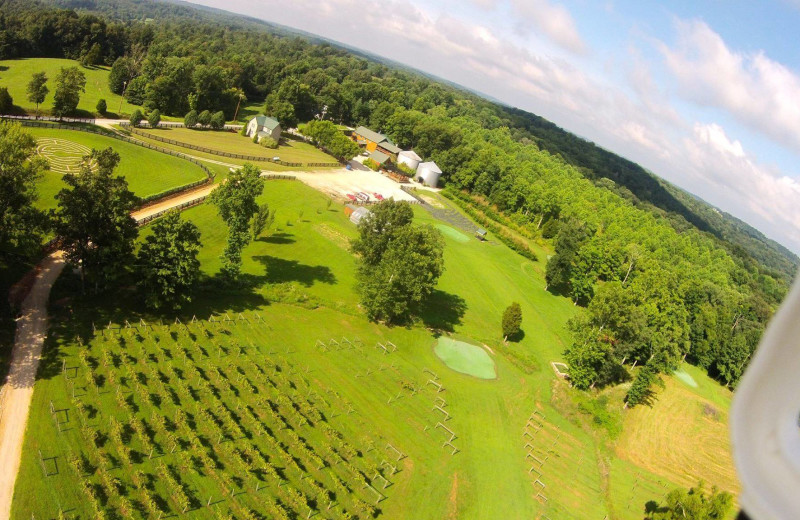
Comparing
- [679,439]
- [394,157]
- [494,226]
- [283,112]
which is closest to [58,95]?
[283,112]

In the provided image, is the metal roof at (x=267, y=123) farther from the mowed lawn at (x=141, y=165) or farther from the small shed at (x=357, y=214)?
the small shed at (x=357, y=214)

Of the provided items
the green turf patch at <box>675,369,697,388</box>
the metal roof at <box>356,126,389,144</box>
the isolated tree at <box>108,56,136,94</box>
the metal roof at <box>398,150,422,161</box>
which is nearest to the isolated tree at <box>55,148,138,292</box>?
the green turf patch at <box>675,369,697,388</box>

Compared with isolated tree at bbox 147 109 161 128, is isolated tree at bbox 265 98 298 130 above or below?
above

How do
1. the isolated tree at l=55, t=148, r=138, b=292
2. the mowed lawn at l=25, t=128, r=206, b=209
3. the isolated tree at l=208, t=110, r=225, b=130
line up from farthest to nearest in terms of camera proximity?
the isolated tree at l=208, t=110, r=225, b=130 < the mowed lawn at l=25, t=128, r=206, b=209 < the isolated tree at l=55, t=148, r=138, b=292

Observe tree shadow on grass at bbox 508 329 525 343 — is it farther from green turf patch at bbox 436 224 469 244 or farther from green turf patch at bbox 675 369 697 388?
green turf patch at bbox 436 224 469 244

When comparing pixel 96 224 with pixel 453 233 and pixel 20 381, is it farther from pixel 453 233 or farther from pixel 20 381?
pixel 453 233

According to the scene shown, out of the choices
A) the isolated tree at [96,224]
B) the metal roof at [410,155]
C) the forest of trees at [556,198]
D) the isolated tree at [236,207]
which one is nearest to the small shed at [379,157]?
the metal roof at [410,155]

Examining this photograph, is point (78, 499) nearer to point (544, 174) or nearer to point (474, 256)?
point (474, 256)
